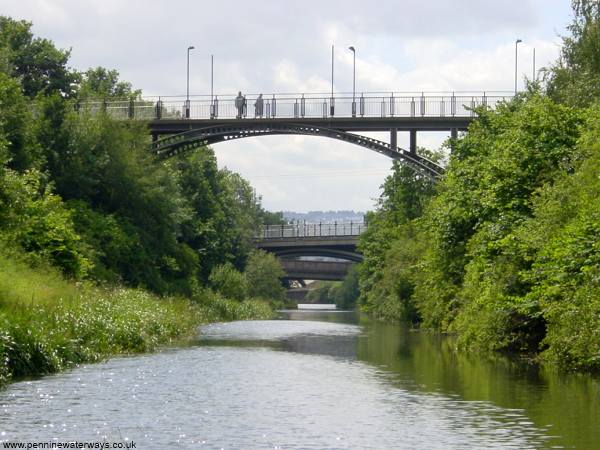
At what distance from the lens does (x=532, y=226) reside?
39531 mm

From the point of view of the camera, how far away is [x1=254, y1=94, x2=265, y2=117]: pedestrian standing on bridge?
3047 inches

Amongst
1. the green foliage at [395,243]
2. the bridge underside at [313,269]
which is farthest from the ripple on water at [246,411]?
the bridge underside at [313,269]

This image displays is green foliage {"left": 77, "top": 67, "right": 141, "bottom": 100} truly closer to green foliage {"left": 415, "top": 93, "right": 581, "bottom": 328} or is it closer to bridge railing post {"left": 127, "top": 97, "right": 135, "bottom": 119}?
bridge railing post {"left": 127, "top": 97, "right": 135, "bottom": 119}

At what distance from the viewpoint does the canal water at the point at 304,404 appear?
21.5 m

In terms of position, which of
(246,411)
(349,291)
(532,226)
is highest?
(532,226)

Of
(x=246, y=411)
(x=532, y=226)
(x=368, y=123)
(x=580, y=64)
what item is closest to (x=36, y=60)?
(x=368, y=123)

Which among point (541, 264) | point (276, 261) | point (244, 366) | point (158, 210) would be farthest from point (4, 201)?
point (276, 261)

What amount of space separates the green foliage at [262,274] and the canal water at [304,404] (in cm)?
7422

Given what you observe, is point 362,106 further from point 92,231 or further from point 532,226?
point 532,226

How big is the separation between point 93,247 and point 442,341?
18.6 m

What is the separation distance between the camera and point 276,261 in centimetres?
12100

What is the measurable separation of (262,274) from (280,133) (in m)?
38.7

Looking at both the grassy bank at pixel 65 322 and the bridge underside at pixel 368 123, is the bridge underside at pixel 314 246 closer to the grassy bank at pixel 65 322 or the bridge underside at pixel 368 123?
the bridge underside at pixel 368 123

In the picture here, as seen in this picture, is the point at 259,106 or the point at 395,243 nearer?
the point at 259,106
